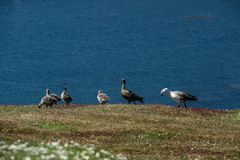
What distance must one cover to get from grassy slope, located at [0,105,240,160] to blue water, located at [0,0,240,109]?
179 feet

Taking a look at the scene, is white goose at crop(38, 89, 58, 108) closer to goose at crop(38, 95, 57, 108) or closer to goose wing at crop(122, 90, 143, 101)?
goose at crop(38, 95, 57, 108)

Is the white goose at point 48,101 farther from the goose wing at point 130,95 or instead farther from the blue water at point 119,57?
the blue water at point 119,57

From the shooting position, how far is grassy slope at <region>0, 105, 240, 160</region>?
3394 cm

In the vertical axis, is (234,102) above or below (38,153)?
below

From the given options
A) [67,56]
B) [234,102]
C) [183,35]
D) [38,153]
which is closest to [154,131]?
[38,153]

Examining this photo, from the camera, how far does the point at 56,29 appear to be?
181 meters

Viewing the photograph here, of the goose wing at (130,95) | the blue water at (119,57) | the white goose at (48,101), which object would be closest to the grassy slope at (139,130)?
the white goose at (48,101)

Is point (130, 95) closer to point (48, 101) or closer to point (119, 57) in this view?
point (48, 101)

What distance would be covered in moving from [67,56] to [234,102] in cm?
5096

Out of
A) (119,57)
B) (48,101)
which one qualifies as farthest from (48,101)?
(119,57)

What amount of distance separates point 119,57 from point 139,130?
343 feet

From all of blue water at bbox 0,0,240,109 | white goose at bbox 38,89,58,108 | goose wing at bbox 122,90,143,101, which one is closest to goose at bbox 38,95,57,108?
white goose at bbox 38,89,58,108

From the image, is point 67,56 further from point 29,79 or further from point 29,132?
point 29,132

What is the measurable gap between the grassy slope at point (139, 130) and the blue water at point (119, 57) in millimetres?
54650
